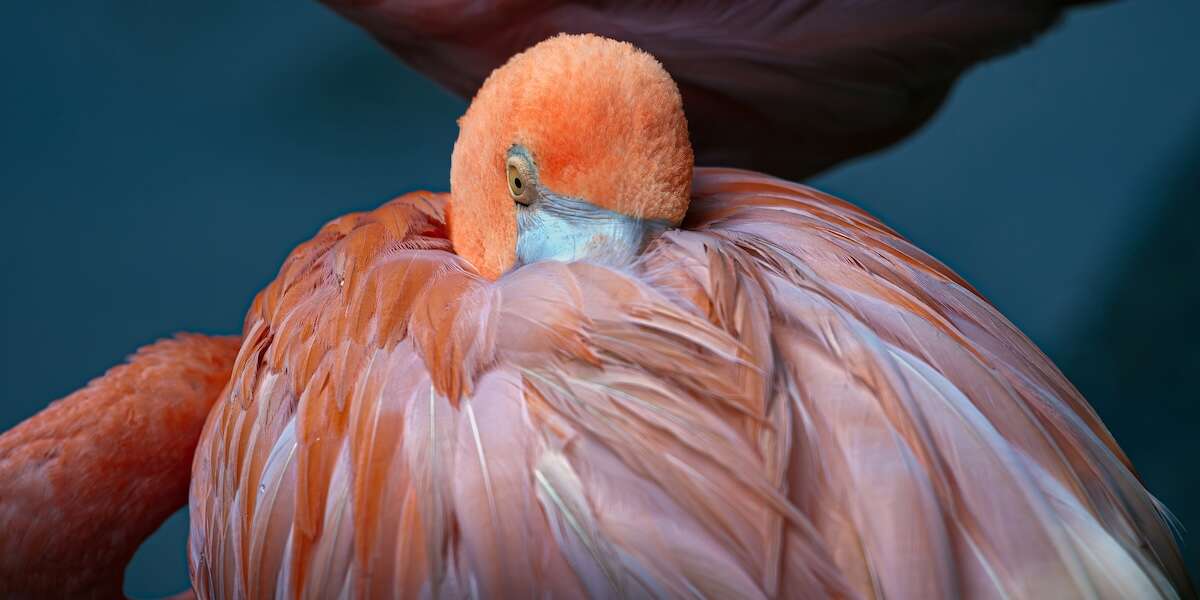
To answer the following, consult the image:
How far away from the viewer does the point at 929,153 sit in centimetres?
203

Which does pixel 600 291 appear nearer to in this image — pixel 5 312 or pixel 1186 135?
pixel 5 312

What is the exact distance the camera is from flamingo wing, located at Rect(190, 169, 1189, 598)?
1.81 feet

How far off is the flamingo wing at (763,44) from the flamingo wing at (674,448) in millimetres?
516

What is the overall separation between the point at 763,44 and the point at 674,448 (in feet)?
2.36

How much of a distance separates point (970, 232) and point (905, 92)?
74 cm

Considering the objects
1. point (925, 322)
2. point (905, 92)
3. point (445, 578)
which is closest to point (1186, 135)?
point (905, 92)

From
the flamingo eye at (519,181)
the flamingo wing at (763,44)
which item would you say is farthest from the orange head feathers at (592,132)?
the flamingo wing at (763,44)

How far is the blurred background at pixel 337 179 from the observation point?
1742 mm

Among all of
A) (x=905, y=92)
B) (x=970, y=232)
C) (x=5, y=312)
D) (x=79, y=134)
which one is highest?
(x=905, y=92)

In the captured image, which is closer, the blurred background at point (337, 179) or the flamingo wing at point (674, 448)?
the flamingo wing at point (674, 448)

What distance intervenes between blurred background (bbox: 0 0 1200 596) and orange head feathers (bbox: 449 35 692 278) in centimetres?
125

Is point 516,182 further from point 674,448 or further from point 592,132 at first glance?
point 674,448

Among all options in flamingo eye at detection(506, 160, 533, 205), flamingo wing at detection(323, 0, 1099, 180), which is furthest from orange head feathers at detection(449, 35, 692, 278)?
flamingo wing at detection(323, 0, 1099, 180)

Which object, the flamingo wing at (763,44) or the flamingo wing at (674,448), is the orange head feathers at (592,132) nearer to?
the flamingo wing at (674,448)
